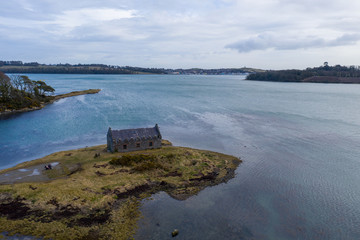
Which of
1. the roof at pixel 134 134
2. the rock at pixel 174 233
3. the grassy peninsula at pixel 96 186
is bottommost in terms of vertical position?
the rock at pixel 174 233

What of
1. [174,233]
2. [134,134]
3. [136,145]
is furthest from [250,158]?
[174,233]

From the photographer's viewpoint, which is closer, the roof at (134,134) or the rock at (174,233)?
the rock at (174,233)

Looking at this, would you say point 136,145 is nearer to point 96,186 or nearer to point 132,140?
point 132,140

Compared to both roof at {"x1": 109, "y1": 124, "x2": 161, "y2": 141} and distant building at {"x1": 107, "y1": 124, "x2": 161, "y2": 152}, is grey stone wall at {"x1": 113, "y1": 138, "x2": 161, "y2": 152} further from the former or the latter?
roof at {"x1": 109, "y1": 124, "x2": 161, "y2": 141}

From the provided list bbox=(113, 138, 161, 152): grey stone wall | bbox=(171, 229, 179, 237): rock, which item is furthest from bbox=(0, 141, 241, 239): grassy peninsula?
bbox=(171, 229, 179, 237): rock

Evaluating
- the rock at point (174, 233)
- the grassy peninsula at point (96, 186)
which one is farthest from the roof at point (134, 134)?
the rock at point (174, 233)

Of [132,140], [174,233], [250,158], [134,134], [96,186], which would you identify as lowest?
[174,233]

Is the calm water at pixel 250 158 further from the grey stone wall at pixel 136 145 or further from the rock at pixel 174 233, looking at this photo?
the grey stone wall at pixel 136 145
